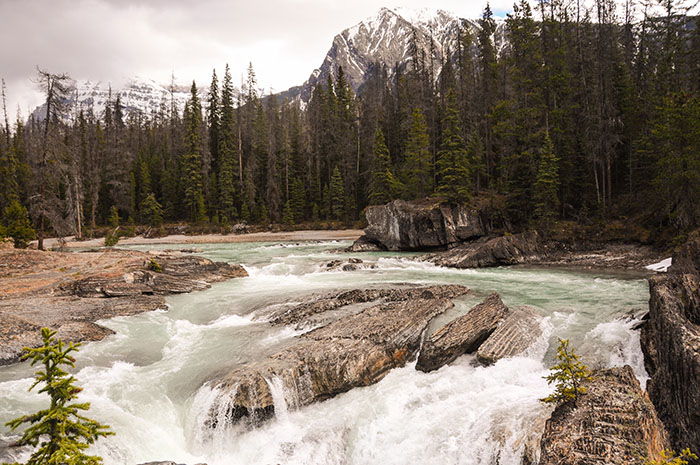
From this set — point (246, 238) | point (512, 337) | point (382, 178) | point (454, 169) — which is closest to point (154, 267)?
point (512, 337)

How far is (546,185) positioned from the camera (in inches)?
1059

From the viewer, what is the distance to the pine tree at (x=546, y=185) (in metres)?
26.7

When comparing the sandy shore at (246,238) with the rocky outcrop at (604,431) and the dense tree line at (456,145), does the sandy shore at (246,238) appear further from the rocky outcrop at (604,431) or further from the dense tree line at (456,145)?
the rocky outcrop at (604,431)

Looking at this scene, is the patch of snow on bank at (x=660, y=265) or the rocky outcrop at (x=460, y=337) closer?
the rocky outcrop at (x=460, y=337)

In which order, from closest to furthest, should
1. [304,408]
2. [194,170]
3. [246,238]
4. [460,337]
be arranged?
1. [304,408]
2. [460,337]
3. [246,238]
4. [194,170]

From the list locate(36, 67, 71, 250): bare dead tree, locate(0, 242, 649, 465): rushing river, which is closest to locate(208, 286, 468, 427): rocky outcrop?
locate(0, 242, 649, 465): rushing river

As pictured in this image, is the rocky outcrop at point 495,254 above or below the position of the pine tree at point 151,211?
below

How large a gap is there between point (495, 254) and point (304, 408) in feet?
66.7

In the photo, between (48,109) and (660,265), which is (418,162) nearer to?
(660,265)

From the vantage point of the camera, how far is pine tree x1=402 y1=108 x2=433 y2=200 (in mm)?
39812

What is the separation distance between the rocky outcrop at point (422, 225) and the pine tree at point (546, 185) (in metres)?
4.98

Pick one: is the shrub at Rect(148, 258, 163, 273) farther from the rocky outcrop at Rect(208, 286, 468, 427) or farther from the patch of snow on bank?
the patch of snow on bank

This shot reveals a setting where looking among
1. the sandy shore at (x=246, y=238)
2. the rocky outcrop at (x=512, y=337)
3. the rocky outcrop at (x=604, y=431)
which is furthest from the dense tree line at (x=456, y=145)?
the rocky outcrop at (x=604, y=431)

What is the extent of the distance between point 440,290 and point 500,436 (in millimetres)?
8842
